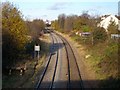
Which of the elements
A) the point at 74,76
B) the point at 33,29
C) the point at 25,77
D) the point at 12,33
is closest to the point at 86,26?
the point at 33,29

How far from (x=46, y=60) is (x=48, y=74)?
7080 millimetres

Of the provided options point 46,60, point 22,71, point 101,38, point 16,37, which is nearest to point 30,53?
point 46,60

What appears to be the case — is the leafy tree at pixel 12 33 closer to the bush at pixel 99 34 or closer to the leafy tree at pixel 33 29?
the leafy tree at pixel 33 29

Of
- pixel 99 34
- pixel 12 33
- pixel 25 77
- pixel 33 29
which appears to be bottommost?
pixel 25 77

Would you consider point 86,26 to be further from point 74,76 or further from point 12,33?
point 74,76

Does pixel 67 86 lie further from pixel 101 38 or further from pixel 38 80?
pixel 101 38

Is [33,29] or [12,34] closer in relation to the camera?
[12,34]

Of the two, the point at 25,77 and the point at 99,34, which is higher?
the point at 99,34

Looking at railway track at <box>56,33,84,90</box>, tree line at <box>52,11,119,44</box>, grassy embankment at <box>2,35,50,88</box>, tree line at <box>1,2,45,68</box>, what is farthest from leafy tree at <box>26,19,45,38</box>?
railway track at <box>56,33,84,90</box>

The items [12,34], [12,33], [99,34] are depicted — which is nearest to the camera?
[12,34]

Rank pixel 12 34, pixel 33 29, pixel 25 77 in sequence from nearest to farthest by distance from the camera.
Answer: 1. pixel 25 77
2. pixel 12 34
3. pixel 33 29

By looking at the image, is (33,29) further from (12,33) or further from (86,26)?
(12,33)

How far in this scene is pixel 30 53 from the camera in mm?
34281

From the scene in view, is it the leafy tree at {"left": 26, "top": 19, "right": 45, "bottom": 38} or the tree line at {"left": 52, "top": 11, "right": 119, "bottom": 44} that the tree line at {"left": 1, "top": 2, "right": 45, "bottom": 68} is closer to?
the leafy tree at {"left": 26, "top": 19, "right": 45, "bottom": 38}
